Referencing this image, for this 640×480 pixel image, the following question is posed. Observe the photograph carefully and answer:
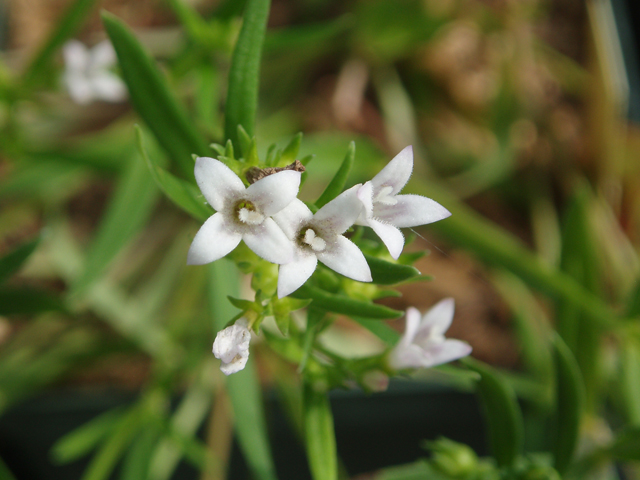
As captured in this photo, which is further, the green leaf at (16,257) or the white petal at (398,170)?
the green leaf at (16,257)

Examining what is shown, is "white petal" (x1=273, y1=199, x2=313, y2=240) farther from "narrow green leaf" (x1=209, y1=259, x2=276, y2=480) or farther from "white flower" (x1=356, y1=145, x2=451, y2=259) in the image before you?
"narrow green leaf" (x1=209, y1=259, x2=276, y2=480)

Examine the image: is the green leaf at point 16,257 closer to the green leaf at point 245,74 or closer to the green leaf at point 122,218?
the green leaf at point 122,218

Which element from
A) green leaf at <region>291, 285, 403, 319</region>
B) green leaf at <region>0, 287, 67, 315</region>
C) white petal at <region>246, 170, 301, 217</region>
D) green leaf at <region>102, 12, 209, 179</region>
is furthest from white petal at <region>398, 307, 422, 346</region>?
green leaf at <region>0, 287, 67, 315</region>

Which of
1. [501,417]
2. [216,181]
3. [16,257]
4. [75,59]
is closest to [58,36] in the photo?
[75,59]

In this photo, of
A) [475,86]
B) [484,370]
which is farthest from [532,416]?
[475,86]

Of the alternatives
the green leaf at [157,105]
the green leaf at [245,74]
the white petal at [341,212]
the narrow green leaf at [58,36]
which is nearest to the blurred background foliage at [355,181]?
the narrow green leaf at [58,36]

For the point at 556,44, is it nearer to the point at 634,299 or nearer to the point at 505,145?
the point at 505,145

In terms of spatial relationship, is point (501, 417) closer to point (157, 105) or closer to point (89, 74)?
point (157, 105)
